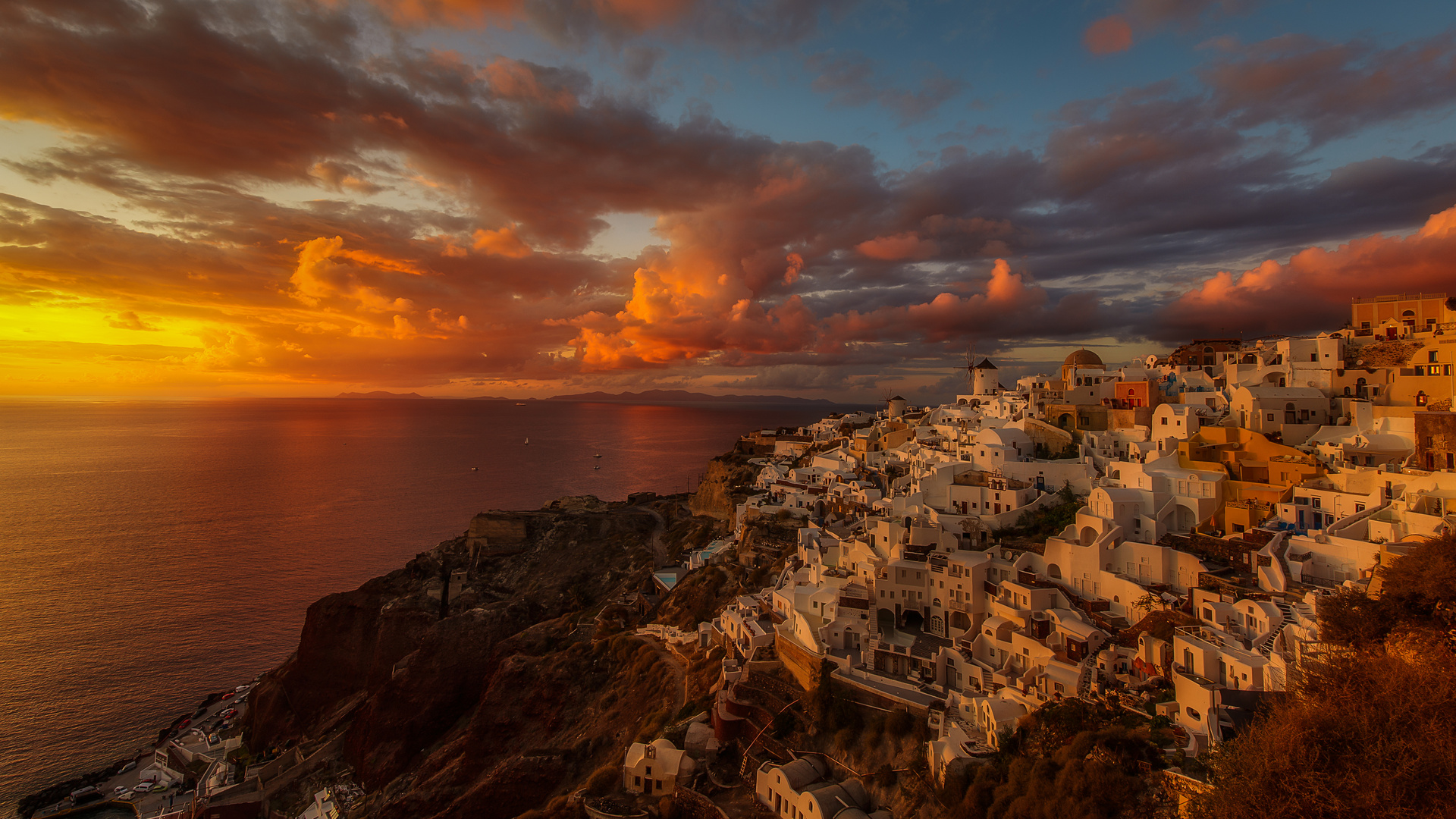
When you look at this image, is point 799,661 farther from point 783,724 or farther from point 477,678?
point 477,678

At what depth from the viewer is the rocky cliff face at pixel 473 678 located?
1035 inches

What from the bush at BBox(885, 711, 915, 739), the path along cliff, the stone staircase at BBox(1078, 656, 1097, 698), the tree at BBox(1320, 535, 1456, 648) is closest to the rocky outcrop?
the path along cliff

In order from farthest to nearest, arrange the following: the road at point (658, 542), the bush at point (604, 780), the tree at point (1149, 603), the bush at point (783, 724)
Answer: the road at point (658, 542) → the bush at point (604, 780) → the bush at point (783, 724) → the tree at point (1149, 603)

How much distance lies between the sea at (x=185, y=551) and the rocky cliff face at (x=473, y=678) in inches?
242

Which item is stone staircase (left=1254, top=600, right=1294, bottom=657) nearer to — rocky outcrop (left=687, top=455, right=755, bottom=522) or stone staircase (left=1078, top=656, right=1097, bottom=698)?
stone staircase (left=1078, top=656, right=1097, bottom=698)

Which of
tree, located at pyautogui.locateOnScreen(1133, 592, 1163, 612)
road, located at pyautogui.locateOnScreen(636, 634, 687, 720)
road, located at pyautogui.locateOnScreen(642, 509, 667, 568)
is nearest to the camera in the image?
tree, located at pyautogui.locateOnScreen(1133, 592, 1163, 612)

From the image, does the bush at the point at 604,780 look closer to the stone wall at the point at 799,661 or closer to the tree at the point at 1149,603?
the stone wall at the point at 799,661

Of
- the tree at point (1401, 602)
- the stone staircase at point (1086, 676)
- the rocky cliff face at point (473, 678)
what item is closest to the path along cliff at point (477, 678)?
the rocky cliff face at point (473, 678)

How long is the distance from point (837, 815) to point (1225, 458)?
2001 cm

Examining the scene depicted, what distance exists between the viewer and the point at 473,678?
115 feet

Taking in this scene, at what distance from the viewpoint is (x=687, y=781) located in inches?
765

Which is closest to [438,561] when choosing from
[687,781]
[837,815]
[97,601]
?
[97,601]

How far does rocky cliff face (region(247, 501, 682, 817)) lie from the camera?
86.2 ft

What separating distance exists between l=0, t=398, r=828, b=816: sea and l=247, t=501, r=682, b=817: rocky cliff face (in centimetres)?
614
